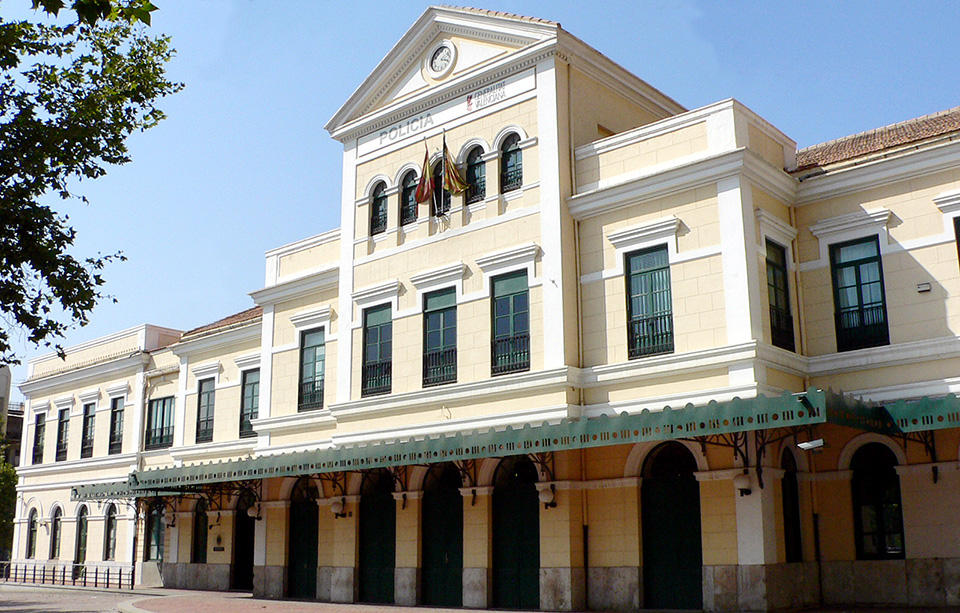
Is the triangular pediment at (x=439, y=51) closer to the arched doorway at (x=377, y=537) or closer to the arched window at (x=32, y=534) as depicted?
the arched doorway at (x=377, y=537)

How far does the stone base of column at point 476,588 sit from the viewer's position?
64.8ft

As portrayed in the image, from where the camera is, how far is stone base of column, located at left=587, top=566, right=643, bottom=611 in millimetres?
17844

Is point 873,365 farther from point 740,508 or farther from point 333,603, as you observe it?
point 333,603

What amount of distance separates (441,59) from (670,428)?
10.9 metres

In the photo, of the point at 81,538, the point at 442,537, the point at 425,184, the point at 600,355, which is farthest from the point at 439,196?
the point at 81,538

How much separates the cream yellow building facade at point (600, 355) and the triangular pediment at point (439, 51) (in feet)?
0.25

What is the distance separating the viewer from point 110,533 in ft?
108

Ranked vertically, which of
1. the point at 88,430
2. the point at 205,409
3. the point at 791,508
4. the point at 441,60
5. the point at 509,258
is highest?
the point at 441,60

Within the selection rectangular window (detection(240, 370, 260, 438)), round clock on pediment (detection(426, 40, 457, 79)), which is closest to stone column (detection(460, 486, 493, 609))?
round clock on pediment (detection(426, 40, 457, 79))

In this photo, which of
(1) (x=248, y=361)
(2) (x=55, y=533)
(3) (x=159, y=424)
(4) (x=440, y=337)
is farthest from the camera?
(2) (x=55, y=533)

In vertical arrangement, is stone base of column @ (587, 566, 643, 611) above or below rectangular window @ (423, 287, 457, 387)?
below

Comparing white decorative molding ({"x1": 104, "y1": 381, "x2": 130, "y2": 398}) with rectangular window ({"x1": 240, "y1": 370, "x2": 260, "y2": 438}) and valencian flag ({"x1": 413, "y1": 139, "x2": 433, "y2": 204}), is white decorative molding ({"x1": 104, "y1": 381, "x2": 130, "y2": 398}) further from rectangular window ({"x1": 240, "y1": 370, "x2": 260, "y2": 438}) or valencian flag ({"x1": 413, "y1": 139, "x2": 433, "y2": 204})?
valencian flag ({"x1": 413, "y1": 139, "x2": 433, "y2": 204})

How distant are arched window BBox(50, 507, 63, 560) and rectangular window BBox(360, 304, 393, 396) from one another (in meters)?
19.1

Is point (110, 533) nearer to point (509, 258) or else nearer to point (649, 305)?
point (509, 258)
